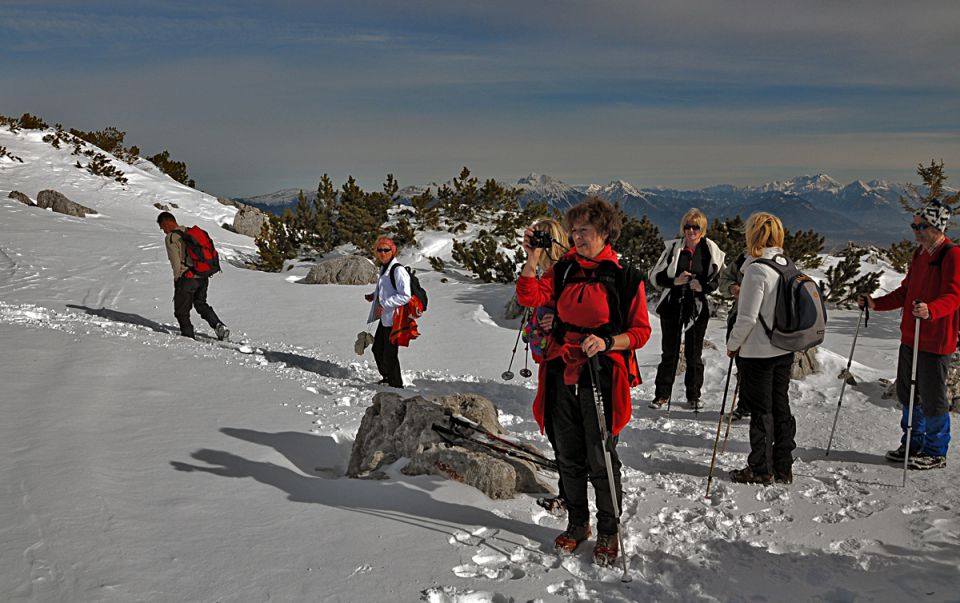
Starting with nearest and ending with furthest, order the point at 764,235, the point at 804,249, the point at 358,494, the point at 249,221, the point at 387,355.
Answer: the point at 358,494
the point at 764,235
the point at 387,355
the point at 804,249
the point at 249,221

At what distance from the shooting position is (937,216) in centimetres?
484

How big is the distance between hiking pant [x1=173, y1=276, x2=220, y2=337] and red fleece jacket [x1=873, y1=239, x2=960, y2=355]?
874 cm

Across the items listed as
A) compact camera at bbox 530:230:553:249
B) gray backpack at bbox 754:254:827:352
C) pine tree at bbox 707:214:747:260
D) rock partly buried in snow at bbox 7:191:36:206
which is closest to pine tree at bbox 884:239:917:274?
pine tree at bbox 707:214:747:260

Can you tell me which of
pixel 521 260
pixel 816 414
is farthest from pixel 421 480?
pixel 521 260

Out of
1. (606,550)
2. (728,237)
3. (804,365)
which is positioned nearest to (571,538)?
(606,550)

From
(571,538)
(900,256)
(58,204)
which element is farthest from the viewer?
(58,204)

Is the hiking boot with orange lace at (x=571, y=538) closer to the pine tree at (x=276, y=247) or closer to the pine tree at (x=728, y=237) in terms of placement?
the pine tree at (x=728, y=237)

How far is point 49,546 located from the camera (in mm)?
3127

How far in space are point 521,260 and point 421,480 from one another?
1198 cm

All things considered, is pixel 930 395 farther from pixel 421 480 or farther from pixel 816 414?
pixel 421 480

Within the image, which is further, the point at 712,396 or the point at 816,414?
the point at 712,396

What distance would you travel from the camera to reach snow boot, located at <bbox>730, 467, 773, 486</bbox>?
4.72m

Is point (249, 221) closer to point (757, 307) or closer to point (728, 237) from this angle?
point (728, 237)

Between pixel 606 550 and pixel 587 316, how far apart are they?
1324mm
